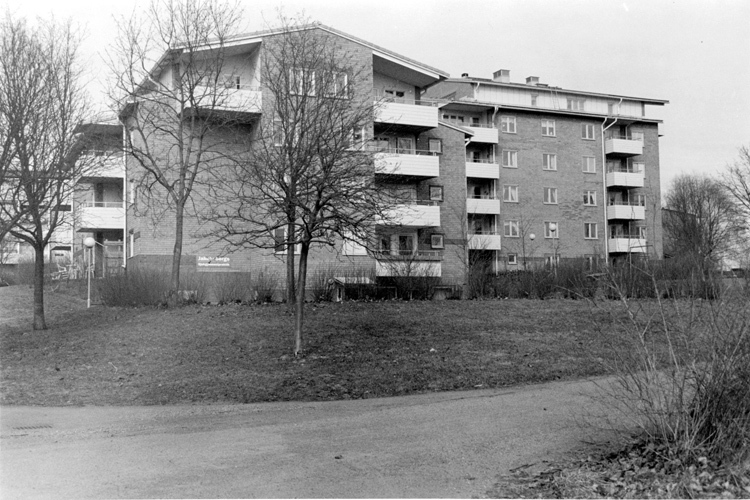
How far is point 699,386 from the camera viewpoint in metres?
7.57

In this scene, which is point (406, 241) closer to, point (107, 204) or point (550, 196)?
point (107, 204)

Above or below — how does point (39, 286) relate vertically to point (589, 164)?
below

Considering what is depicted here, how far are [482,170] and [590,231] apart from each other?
35.7 ft

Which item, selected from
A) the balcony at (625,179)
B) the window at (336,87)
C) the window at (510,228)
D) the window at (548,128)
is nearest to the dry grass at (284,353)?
the window at (336,87)

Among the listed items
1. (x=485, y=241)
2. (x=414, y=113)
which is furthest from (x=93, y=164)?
(x=485, y=241)

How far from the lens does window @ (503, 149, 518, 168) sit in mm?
56494

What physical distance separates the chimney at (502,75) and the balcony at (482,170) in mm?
10564

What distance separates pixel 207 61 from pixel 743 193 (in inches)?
1030

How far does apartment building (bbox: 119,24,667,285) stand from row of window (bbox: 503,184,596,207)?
0.08 metres

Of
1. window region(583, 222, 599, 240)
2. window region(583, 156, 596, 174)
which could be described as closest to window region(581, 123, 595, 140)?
window region(583, 156, 596, 174)

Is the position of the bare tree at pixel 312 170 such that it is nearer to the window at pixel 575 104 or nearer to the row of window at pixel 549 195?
the row of window at pixel 549 195

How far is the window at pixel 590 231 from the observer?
58.2 meters

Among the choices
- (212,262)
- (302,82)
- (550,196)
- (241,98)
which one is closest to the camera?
(302,82)

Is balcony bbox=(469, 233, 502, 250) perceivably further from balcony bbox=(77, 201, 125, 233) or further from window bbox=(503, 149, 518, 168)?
balcony bbox=(77, 201, 125, 233)
